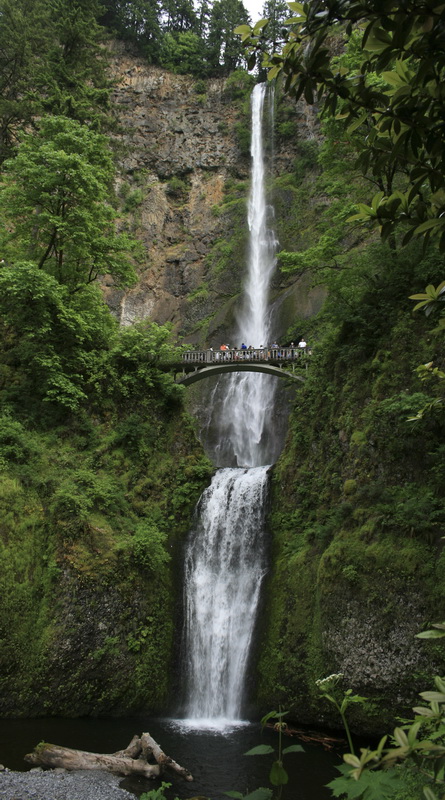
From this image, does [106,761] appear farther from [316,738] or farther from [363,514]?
[363,514]

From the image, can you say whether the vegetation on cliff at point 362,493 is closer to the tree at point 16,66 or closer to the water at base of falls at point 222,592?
the water at base of falls at point 222,592

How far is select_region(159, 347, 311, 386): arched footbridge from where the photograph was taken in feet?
70.9

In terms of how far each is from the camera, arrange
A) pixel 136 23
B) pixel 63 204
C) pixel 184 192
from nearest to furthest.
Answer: pixel 63 204
pixel 184 192
pixel 136 23

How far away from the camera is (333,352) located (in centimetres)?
1585

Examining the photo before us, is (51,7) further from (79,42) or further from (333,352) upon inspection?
(333,352)

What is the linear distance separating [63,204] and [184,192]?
24888 mm

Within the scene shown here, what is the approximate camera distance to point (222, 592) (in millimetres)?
15266

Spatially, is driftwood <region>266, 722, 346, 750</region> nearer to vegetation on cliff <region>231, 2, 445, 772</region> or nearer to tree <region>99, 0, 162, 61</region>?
vegetation on cliff <region>231, 2, 445, 772</region>

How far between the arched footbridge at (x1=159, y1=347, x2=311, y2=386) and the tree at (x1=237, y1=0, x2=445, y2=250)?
1868cm

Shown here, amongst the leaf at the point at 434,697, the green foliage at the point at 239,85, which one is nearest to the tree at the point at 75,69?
the green foliage at the point at 239,85

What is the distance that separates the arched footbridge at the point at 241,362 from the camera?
2162 cm

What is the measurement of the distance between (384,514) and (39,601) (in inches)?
343

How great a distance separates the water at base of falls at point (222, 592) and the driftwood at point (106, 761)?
10.5 feet

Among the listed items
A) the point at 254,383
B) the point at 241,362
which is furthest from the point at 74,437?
the point at 254,383
